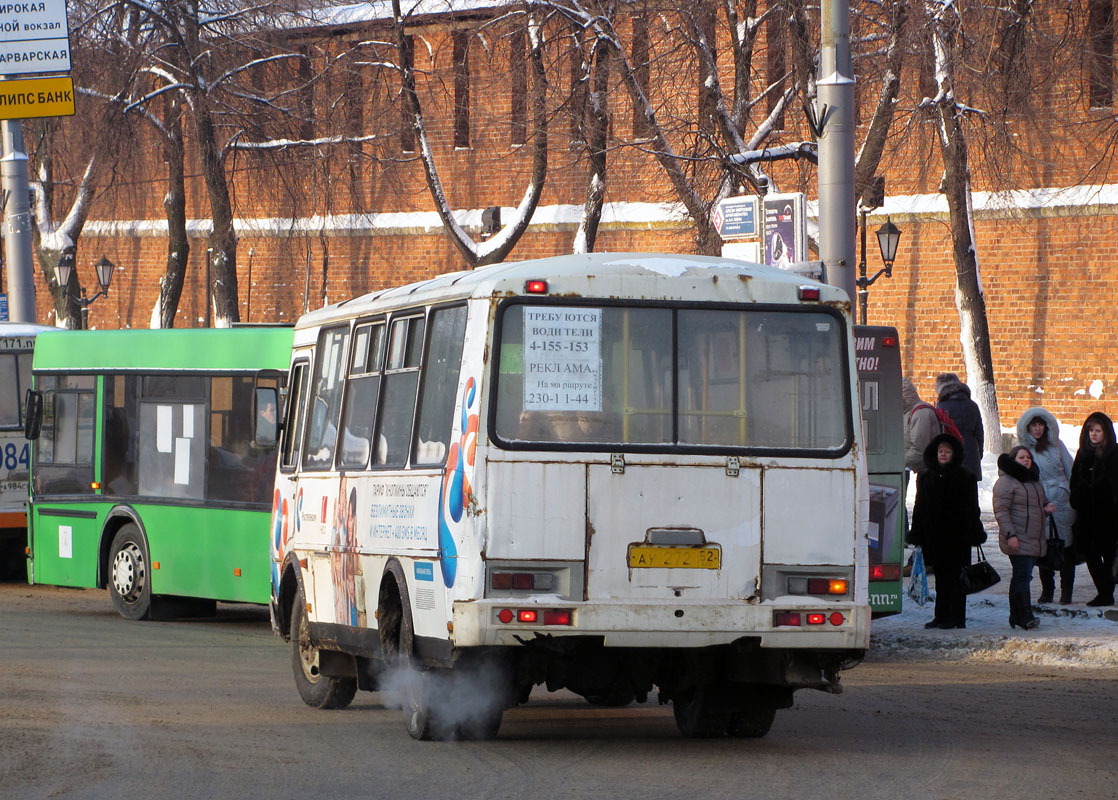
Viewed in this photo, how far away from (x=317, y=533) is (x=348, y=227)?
31160mm

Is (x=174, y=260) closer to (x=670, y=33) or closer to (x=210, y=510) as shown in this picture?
(x=670, y=33)

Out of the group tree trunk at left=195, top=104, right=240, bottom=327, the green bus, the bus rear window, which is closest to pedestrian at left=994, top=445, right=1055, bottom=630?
the bus rear window

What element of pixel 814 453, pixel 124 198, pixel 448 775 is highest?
pixel 124 198

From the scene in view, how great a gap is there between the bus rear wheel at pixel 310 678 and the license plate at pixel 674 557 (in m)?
2.81

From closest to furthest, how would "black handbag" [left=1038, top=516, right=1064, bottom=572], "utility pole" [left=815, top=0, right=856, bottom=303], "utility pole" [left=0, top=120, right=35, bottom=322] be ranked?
"utility pole" [left=815, top=0, right=856, bottom=303] → "black handbag" [left=1038, top=516, right=1064, bottom=572] → "utility pole" [left=0, top=120, right=35, bottom=322]

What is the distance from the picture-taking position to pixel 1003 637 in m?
14.5

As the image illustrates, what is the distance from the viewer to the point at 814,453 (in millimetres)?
9547

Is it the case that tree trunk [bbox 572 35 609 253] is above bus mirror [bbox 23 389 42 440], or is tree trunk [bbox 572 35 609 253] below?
above

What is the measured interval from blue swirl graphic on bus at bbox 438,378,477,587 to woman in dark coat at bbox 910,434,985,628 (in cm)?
659

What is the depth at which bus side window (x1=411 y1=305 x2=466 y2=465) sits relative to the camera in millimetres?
9586

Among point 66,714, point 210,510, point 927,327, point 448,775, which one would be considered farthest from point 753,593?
point 927,327

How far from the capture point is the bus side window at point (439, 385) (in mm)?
9586

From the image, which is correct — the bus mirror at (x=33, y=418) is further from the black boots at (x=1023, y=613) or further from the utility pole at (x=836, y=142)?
the black boots at (x=1023, y=613)

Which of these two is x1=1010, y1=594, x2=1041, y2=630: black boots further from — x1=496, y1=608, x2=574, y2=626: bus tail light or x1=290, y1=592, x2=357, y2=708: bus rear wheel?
x1=496, y1=608, x2=574, y2=626: bus tail light
